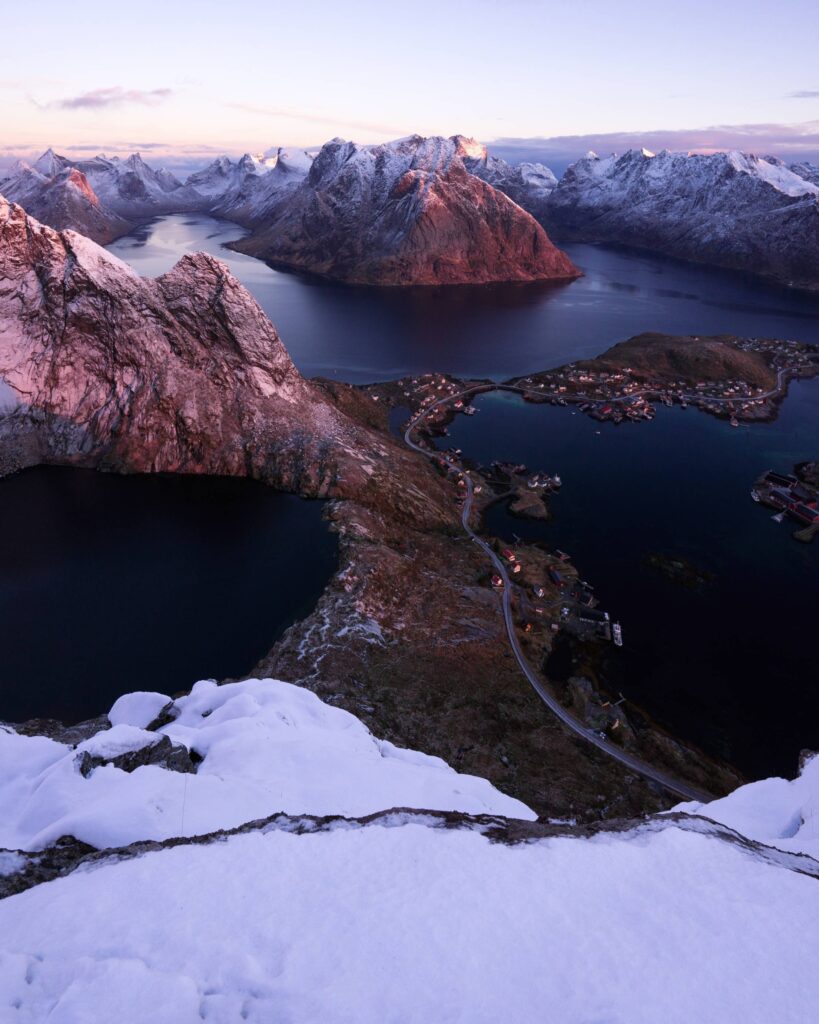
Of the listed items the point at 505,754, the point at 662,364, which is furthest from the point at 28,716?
the point at 662,364

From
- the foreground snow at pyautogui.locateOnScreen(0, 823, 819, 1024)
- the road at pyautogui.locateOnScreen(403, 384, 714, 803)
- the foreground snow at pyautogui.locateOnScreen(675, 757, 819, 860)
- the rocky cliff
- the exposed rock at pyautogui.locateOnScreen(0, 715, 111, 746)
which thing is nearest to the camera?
the foreground snow at pyautogui.locateOnScreen(0, 823, 819, 1024)

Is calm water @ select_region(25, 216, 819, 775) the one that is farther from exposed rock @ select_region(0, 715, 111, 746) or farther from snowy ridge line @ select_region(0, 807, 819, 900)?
snowy ridge line @ select_region(0, 807, 819, 900)

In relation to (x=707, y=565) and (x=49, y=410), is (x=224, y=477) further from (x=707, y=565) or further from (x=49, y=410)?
(x=707, y=565)

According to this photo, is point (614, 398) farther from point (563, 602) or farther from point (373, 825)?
point (373, 825)

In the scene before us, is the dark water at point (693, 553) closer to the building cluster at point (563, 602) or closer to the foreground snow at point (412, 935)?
the building cluster at point (563, 602)

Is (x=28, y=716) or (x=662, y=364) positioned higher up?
(x=662, y=364)

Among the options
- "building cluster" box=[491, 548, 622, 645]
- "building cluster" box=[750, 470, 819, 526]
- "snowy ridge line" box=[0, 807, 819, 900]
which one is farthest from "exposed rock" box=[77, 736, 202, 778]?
"building cluster" box=[750, 470, 819, 526]

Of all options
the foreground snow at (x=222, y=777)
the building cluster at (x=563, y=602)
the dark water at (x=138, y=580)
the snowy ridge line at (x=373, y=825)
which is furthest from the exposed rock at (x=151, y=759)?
the building cluster at (x=563, y=602)
